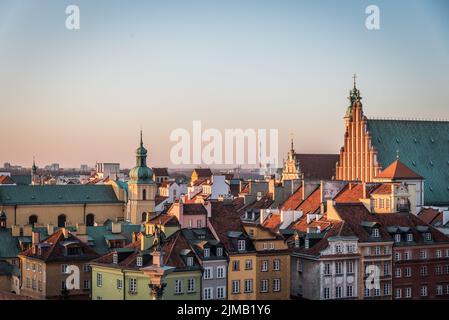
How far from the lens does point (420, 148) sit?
52.8 metres

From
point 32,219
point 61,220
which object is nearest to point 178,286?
point 32,219

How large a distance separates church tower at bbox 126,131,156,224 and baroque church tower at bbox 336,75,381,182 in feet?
42.4

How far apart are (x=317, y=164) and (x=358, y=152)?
15519 millimetres

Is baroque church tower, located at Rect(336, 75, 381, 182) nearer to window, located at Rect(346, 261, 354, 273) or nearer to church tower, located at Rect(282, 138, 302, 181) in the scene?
church tower, located at Rect(282, 138, 302, 181)

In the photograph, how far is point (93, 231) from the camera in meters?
36.8

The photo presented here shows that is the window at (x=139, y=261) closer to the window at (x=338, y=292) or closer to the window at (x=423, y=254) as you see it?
the window at (x=338, y=292)

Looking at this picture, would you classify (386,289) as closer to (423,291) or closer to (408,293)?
(408,293)

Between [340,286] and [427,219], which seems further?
[427,219]

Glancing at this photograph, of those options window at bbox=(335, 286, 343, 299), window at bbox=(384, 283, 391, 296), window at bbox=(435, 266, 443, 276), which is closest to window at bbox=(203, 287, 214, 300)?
window at bbox=(335, 286, 343, 299)

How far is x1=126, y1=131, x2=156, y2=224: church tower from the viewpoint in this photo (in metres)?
51.7

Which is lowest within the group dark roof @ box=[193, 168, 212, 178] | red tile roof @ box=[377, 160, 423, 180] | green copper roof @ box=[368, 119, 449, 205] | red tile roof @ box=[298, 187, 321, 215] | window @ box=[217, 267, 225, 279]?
window @ box=[217, 267, 225, 279]
